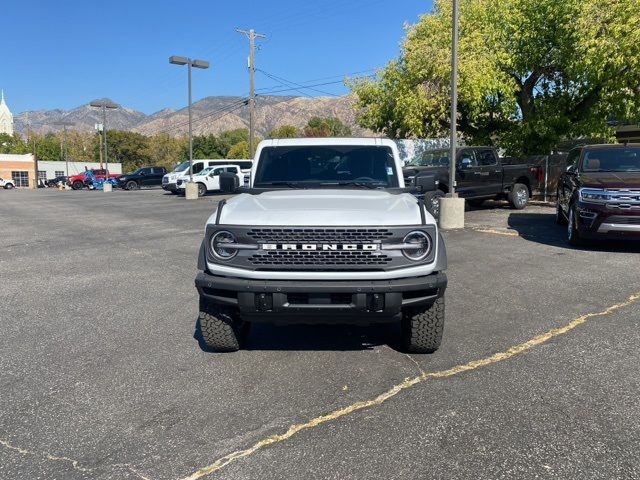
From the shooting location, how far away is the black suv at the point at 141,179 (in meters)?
43.1

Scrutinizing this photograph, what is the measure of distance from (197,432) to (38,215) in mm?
18897

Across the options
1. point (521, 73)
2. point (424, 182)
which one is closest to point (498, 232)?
point (424, 182)

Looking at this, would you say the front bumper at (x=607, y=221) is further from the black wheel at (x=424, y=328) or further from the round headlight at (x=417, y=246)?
the round headlight at (x=417, y=246)

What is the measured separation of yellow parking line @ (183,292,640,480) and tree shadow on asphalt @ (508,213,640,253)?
184 inches

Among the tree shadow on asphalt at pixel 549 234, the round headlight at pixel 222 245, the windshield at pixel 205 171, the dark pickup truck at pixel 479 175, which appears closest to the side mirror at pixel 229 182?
the round headlight at pixel 222 245

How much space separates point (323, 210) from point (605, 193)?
272 inches

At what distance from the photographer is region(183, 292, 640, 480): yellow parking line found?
3.12 m

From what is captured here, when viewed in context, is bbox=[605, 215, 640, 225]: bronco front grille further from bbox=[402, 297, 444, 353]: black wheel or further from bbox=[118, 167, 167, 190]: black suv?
bbox=[118, 167, 167, 190]: black suv

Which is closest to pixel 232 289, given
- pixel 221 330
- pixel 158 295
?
pixel 221 330

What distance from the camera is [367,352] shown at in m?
4.81

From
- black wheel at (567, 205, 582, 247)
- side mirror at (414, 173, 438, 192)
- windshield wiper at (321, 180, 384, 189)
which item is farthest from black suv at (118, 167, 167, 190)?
side mirror at (414, 173, 438, 192)

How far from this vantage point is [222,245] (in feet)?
13.7

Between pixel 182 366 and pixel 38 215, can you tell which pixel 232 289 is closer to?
pixel 182 366

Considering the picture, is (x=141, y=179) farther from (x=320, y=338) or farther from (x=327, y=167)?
(x=320, y=338)
